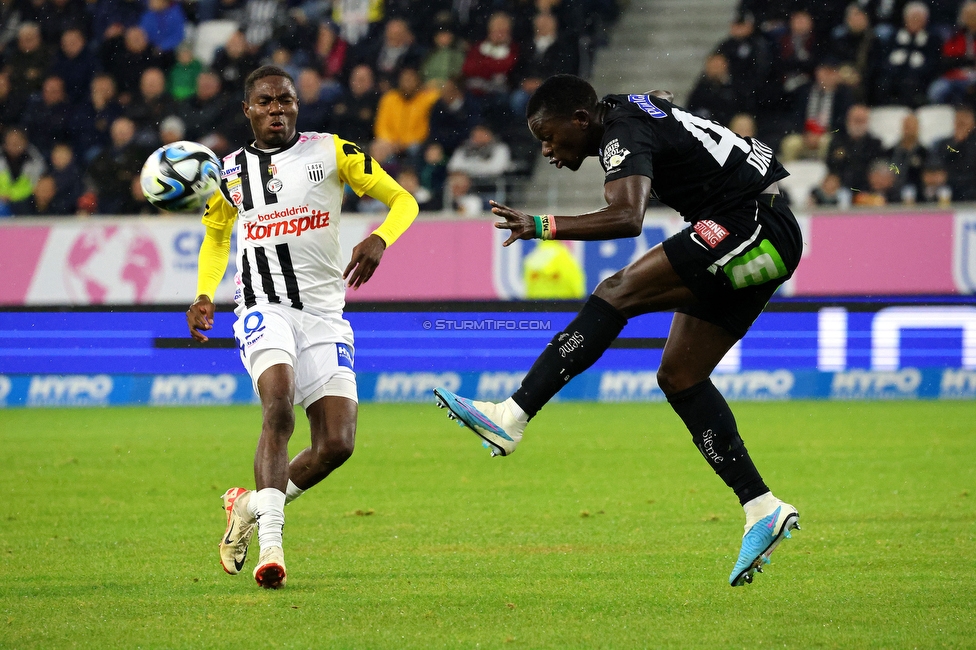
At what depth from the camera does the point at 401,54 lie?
1612 centimetres

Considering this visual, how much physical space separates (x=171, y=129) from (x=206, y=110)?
0.50 metres

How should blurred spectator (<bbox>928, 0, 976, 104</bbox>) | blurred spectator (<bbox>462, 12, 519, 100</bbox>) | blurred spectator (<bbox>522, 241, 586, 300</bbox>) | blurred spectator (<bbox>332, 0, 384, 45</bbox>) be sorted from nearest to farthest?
blurred spectator (<bbox>522, 241, 586, 300</bbox>)
blurred spectator (<bbox>928, 0, 976, 104</bbox>)
blurred spectator (<bbox>462, 12, 519, 100</bbox>)
blurred spectator (<bbox>332, 0, 384, 45</bbox>)

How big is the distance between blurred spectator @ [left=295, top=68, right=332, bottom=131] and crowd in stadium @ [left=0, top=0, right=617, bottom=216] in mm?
21

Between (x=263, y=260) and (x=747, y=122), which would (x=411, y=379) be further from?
(x=263, y=260)

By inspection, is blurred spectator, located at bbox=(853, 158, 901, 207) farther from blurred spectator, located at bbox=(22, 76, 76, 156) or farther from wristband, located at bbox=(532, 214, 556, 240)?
wristband, located at bbox=(532, 214, 556, 240)

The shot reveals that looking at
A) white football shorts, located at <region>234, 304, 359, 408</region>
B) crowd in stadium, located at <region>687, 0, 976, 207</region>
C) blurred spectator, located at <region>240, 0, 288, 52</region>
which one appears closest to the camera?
white football shorts, located at <region>234, 304, 359, 408</region>

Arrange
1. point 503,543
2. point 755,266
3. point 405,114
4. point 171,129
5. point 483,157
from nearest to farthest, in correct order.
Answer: point 755,266
point 503,543
point 483,157
point 405,114
point 171,129

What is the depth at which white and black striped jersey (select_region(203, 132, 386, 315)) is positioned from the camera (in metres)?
Answer: 5.69

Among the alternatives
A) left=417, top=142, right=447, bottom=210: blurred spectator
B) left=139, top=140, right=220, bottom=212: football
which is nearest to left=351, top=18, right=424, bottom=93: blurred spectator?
left=417, top=142, right=447, bottom=210: blurred spectator

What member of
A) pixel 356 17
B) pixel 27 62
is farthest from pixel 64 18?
pixel 356 17

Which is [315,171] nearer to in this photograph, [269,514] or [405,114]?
[269,514]

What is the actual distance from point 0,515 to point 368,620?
135 inches

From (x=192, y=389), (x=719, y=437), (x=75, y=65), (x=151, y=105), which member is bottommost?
(x=192, y=389)

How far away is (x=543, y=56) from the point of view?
1580cm
